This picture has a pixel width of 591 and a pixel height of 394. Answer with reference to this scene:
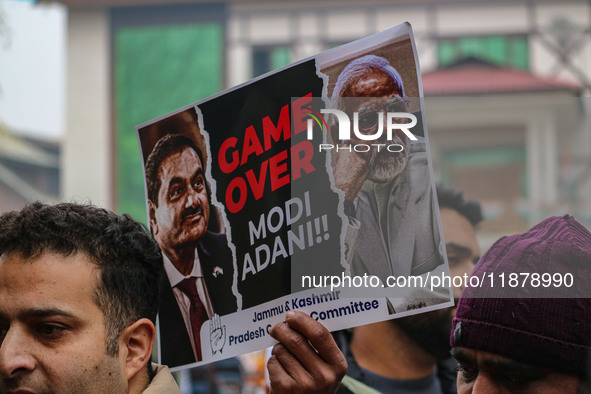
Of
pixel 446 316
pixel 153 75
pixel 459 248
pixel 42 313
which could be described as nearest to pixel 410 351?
pixel 446 316

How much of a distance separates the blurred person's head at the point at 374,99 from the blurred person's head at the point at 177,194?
1.04ft

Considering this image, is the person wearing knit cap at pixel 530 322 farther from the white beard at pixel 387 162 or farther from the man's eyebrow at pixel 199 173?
the man's eyebrow at pixel 199 173

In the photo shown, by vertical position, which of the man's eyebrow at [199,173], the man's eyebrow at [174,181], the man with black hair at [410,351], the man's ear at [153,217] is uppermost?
the man's eyebrow at [199,173]

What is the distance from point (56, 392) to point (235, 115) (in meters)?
0.60

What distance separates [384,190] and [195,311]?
0.47 m

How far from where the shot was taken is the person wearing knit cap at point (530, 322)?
1354 millimetres

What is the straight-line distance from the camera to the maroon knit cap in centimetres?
135

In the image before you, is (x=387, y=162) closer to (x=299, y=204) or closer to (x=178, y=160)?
(x=299, y=204)

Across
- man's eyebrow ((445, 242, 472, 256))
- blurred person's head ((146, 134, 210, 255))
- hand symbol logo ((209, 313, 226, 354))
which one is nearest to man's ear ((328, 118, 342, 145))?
blurred person's head ((146, 134, 210, 255))

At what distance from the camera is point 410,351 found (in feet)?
7.08

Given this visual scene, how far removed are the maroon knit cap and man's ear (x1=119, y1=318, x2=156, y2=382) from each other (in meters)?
0.57

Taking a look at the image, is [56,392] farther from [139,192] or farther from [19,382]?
[139,192]

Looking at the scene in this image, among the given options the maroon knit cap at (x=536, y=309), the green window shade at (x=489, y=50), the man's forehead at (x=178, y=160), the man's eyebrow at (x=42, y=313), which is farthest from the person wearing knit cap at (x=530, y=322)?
the green window shade at (x=489, y=50)

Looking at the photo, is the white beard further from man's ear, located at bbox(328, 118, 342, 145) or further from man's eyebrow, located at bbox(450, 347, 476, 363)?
man's eyebrow, located at bbox(450, 347, 476, 363)
